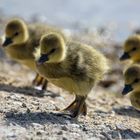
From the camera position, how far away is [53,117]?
5.90 metres

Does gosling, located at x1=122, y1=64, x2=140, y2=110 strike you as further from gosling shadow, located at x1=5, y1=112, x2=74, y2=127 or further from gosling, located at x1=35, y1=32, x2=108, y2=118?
gosling shadow, located at x1=5, y1=112, x2=74, y2=127

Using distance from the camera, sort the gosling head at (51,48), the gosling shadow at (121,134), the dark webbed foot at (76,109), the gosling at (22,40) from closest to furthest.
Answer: the gosling shadow at (121,134) → the dark webbed foot at (76,109) → the gosling head at (51,48) → the gosling at (22,40)

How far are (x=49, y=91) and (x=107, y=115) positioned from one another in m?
1.18

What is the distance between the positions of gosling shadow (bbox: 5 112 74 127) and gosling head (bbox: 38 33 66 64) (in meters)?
0.54

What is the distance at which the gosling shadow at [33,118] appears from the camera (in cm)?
559

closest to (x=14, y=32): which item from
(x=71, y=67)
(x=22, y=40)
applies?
(x=22, y=40)

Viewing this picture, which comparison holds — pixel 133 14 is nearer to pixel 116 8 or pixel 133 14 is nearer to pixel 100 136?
pixel 116 8

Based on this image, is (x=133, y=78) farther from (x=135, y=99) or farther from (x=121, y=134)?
(x=121, y=134)

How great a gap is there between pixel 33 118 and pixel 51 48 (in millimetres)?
841

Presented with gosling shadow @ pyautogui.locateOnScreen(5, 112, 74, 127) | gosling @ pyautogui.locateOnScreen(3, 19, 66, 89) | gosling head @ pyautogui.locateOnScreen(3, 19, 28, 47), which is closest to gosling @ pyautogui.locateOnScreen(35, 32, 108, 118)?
gosling shadow @ pyautogui.locateOnScreen(5, 112, 74, 127)

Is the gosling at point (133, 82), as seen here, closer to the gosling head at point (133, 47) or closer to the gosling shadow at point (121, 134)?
the gosling shadow at point (121, 134)

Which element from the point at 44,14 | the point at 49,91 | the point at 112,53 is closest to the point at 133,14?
the point at 44,14

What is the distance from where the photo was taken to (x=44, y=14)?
13.4 meters

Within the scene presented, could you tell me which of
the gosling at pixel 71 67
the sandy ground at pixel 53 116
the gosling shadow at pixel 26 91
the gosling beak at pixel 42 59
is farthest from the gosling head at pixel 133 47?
the gosling beak at pixel 42 59
